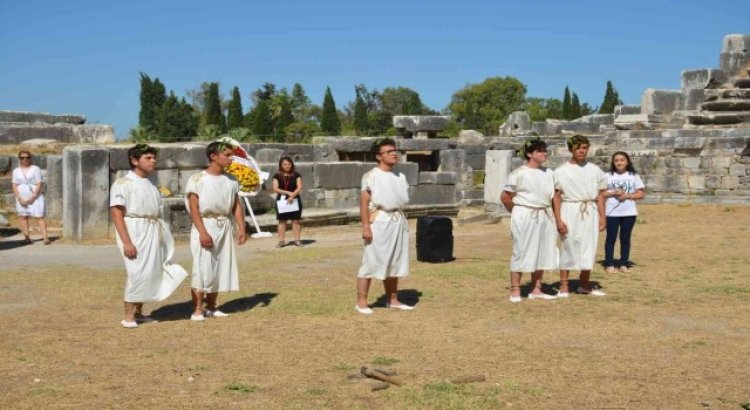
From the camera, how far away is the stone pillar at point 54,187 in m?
18.5

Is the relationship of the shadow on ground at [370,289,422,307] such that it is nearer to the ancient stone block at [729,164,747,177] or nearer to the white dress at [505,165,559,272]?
the white dress at [505,165,559,272]

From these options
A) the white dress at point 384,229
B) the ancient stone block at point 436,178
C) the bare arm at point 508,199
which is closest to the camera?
the white dress at point 384,229

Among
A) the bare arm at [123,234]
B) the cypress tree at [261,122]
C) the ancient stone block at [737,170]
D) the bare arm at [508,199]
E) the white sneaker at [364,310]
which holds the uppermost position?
the cypress tree at [261,122]

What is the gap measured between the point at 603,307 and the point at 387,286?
222cm

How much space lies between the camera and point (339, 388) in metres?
6.07

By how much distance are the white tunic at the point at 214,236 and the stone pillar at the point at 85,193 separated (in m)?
7.46

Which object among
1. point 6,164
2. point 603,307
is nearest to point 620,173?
point 603,307

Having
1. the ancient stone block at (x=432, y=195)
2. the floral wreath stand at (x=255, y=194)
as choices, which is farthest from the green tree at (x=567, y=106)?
the floral wreath stand at (x=255, y=194)

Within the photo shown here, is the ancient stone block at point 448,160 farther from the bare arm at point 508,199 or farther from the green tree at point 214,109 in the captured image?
the green tree at point 214,109

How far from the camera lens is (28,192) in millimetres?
15180

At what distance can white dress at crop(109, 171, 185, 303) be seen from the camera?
27.6 feet

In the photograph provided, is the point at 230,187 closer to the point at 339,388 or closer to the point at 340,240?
the point at 339,388

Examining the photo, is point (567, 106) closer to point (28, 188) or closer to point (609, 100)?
point (609, 100)

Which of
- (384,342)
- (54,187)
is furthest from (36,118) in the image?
(384,342)
